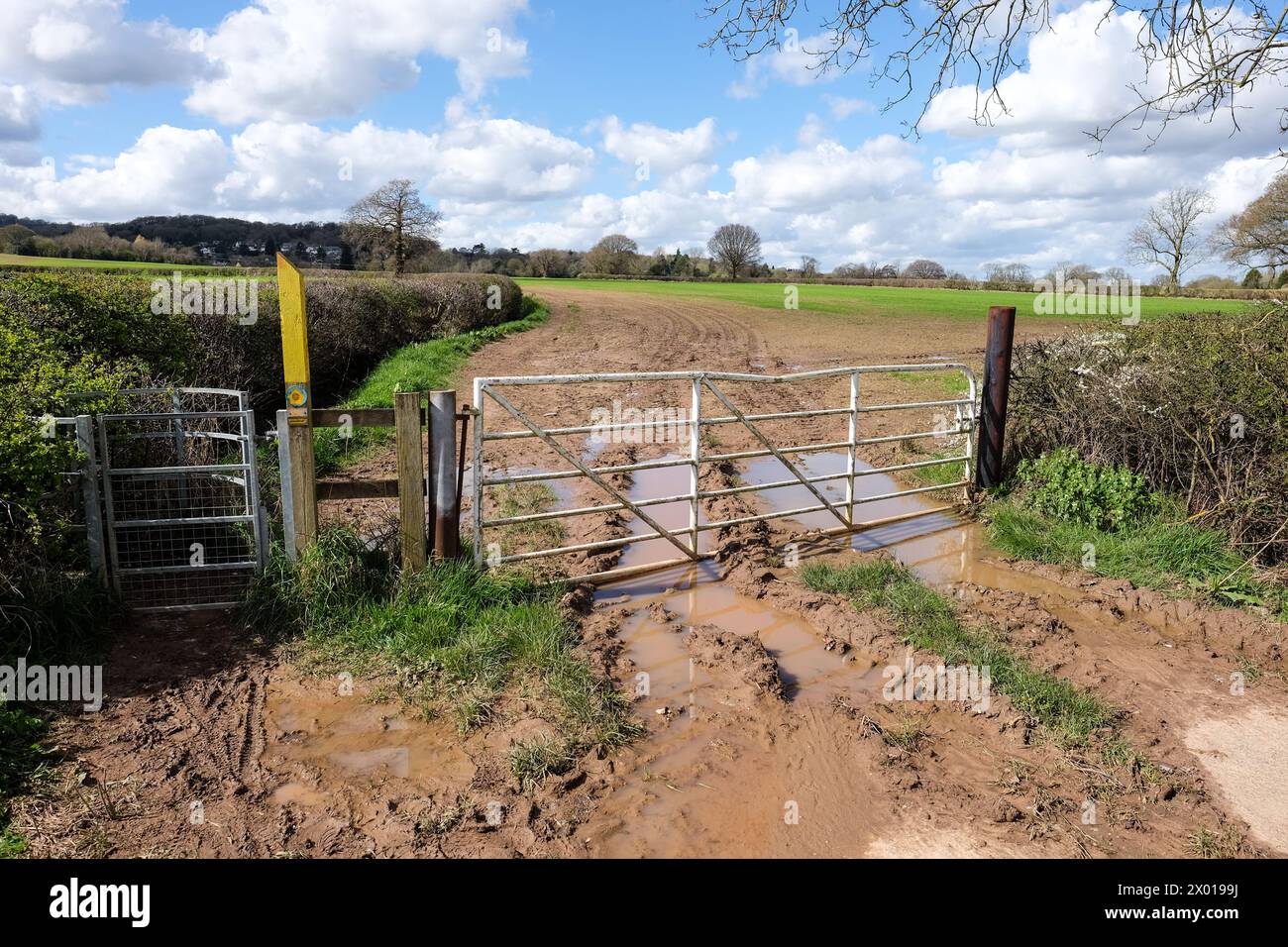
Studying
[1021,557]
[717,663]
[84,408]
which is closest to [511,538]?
[717,663]

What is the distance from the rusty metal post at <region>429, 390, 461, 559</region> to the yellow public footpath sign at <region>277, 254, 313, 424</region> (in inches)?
34.3

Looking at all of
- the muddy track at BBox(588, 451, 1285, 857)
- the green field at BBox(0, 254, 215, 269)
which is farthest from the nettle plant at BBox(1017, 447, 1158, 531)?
the green field at BBox(0, 254, 215, 269)

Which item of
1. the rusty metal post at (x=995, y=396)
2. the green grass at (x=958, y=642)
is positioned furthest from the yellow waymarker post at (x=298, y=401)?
the rusty metal post at (x=995, y=396)

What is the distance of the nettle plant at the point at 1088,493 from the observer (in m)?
8.26

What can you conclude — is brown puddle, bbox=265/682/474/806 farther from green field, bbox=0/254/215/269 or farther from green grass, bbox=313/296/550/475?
green field, bbox=0/254/215/269

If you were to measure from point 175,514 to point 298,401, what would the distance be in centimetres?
176

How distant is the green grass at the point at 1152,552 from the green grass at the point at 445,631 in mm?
4878

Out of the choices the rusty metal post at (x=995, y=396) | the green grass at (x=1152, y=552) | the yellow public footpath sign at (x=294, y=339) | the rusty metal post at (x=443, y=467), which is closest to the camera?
the yellow public footpath sign at (x=294, y=339)

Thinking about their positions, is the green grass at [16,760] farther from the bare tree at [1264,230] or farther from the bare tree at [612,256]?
the bare tree at [612,256]

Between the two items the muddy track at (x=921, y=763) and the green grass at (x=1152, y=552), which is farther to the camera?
the green grass at (x=1152, y=552)

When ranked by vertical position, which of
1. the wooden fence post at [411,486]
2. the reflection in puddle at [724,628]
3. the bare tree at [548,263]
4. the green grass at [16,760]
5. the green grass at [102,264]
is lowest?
the reflection in puddle at [724,628]

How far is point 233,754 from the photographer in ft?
14.6

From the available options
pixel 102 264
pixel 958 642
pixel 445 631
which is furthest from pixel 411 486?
pixel 102 264

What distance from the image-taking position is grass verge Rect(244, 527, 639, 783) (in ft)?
16.1
